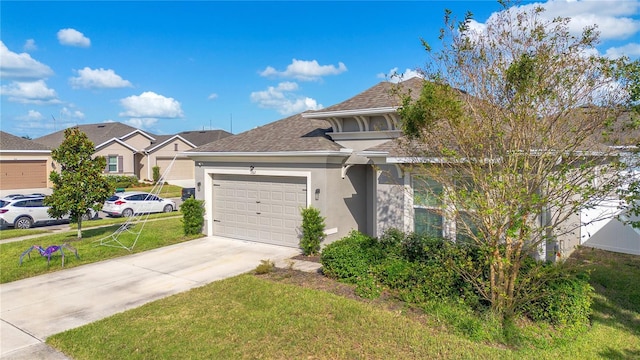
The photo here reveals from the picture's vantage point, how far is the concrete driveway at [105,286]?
6.56 meters

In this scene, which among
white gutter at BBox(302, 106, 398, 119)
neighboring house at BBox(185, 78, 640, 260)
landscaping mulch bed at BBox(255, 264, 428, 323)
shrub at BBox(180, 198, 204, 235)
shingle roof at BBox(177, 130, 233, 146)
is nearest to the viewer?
landscaping mulch bed at BBox(255, 264, 428, 323)

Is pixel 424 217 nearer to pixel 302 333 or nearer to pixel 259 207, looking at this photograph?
pixel 302 333

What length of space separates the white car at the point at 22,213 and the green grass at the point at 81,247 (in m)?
3.23

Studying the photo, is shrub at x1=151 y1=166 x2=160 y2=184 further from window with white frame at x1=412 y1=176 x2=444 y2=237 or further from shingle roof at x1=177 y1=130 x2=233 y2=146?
window with white frame at x1=412 y1=176 x2=444 y2=237

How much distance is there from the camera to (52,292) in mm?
8516

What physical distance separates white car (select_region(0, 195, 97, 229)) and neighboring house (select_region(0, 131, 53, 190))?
14.4m

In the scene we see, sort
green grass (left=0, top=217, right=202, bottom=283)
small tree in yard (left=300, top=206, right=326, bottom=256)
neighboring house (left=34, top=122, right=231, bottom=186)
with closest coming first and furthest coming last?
green grass (left=0, top=217, right=202, bottom=283) → small tree in yard (left=300, top=206, right=326, bottom=256) → neighboring house (left=34, top=122, right=231, bottom=186)

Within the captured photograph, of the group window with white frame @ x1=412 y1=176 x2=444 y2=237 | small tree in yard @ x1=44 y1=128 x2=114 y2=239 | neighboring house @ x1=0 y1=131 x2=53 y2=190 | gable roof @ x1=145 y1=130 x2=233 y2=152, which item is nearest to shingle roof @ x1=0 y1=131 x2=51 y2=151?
neighboring house @ x1=0 y1=131 x2=53 y2=190

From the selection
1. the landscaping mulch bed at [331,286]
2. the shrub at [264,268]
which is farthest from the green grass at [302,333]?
the shrub at [264,268]

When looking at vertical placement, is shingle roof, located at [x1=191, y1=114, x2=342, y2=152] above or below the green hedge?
above

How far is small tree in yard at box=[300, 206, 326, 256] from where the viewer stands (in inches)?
439

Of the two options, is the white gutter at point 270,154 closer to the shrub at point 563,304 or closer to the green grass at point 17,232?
the shrub at point 563,304

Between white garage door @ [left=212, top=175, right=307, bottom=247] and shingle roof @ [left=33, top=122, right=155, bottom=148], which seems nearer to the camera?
white garage door @ [left=212, top=175, right=307, bottom=247]

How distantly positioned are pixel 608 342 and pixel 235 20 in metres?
19.1
